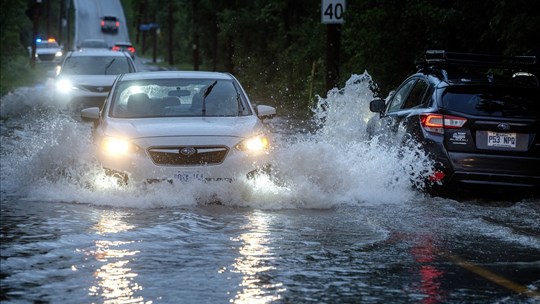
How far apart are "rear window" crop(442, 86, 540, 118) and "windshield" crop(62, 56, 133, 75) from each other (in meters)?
13.9

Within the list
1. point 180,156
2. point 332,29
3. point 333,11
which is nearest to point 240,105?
point 180,156

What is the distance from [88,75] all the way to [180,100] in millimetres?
11835

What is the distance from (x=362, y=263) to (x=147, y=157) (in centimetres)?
365

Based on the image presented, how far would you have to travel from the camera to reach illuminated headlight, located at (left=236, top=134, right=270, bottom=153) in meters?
12.0

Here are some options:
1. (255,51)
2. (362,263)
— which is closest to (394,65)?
(362,263)

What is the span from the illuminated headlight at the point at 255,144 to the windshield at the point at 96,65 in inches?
534

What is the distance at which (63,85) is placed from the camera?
24297 millimetres

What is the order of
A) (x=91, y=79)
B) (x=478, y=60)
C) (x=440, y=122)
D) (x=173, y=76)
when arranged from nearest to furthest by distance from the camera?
(x=440, y=122) < (x=478, y=60) < (x=173, y=76) < (x=91, y=79)

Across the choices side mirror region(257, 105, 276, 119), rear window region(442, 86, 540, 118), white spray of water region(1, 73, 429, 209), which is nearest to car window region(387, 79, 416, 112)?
white spray of water region(1, 73, 429, 209)

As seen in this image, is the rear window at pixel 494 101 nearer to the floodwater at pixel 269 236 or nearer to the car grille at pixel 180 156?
the floodwater at pixel 269 236

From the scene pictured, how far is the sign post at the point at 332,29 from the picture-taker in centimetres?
2098

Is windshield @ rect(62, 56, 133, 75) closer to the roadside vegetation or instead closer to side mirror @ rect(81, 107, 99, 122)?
the roadside vegetation

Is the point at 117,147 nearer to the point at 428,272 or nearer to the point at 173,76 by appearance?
the point at 173,76

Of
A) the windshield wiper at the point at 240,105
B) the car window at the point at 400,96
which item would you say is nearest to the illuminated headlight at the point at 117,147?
the windshield wiper at the point at 240,105
